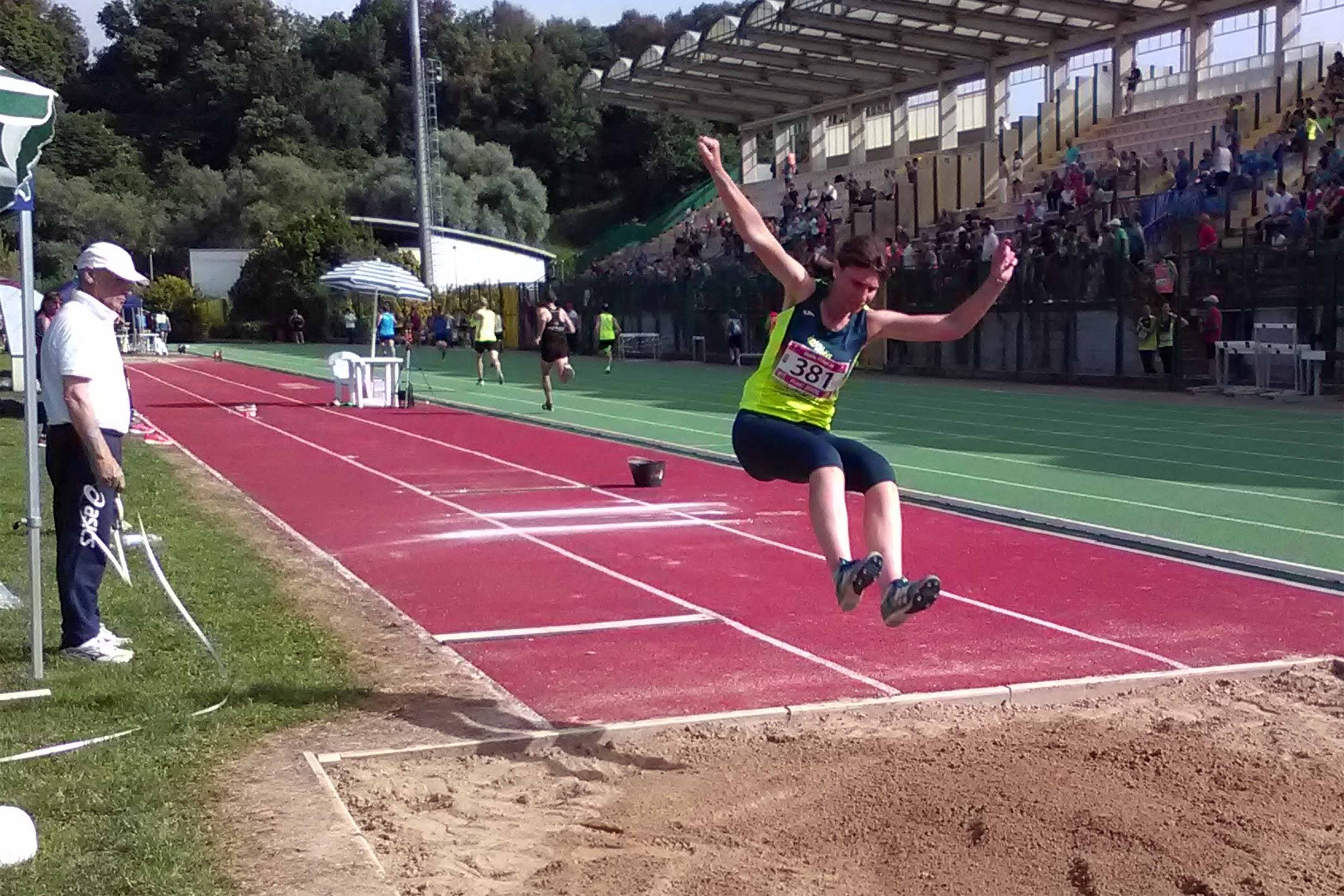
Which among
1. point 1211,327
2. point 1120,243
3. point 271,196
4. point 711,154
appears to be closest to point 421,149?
point 1120,243

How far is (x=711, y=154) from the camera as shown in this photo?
235 inches

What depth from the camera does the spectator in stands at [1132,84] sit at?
3800 centimetres

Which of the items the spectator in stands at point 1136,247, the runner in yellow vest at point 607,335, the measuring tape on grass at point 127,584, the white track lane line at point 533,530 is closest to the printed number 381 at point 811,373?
the measuring tape on grass at point 127,584

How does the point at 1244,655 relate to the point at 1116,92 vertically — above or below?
below

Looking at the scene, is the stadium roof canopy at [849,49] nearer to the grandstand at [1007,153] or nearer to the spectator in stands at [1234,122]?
the grandstand at [1007,153]

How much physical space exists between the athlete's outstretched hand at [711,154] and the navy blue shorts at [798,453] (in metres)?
0.99

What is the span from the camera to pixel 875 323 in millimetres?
5957

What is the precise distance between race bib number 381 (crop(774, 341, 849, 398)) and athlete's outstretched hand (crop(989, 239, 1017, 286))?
0.70m

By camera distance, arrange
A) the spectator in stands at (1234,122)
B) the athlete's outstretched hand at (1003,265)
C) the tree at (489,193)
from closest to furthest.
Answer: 1. the athlete's outstretched hand at (1003,265)
2. the spectator in stands at (1234,122)
3. the tree at (489,193)

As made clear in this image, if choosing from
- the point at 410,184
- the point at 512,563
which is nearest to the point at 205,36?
the point at 410,184

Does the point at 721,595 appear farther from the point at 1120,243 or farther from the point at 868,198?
the point at 868,198

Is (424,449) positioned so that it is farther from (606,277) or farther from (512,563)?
(606,277)

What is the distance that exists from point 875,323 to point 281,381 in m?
29.5

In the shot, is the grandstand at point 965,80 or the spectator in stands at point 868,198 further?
the spectator in stands at point 868,198
